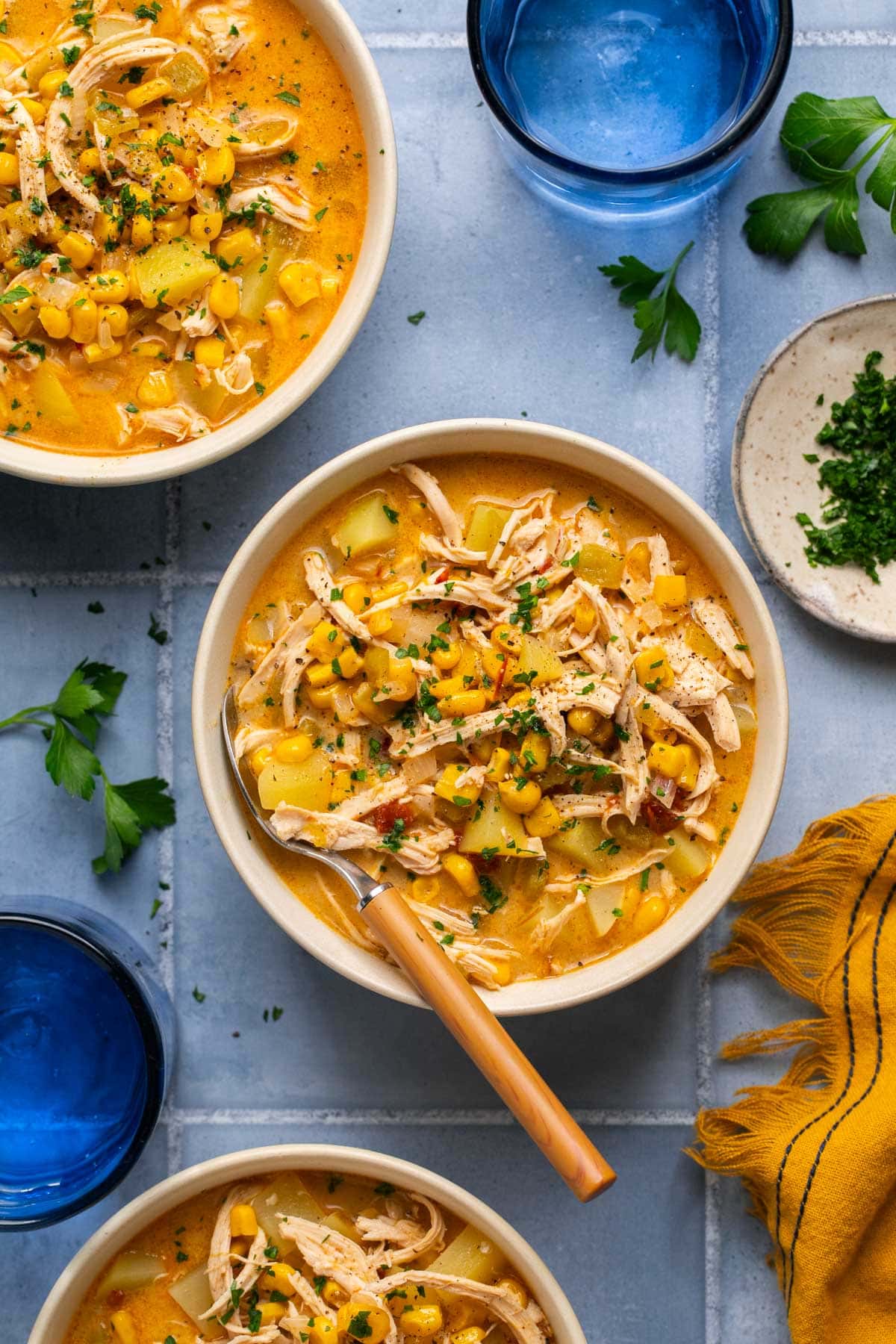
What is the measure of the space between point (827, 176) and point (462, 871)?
184 cm

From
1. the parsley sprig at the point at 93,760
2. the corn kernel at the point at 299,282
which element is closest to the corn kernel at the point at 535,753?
the parsley sprig at the point at 93,760

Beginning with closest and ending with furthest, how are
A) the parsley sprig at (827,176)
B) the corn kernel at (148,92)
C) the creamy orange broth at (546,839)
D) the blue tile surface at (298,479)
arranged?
the corn kernel at (148,92) → the creamy orange broth at (546,839) → the parsley sprig at (827,176) → the blue tile surface at (298,479)

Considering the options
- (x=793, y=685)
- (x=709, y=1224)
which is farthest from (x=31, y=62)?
(x=709, y=1224)

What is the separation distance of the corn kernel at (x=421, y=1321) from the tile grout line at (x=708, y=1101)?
2.40ft

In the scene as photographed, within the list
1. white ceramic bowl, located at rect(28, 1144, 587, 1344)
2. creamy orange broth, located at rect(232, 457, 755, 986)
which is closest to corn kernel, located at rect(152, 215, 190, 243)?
creamy orange broth, located at rect(232, 457, 755, 986)

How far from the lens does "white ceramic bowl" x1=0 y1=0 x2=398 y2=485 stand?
96.0 inches

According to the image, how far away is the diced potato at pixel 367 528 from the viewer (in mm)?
2545

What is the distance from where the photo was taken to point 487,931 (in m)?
2.54

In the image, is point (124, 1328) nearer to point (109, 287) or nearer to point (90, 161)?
point (109, 287)

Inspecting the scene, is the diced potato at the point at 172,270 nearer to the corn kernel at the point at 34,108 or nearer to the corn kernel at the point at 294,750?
the corn kernel at the point at 34,108

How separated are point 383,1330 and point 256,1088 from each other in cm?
63

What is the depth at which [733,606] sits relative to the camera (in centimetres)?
254

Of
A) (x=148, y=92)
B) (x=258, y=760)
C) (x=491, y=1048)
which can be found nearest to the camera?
(x=491, y=1048)

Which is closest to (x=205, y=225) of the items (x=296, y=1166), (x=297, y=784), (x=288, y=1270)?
(x=297, y=784)
